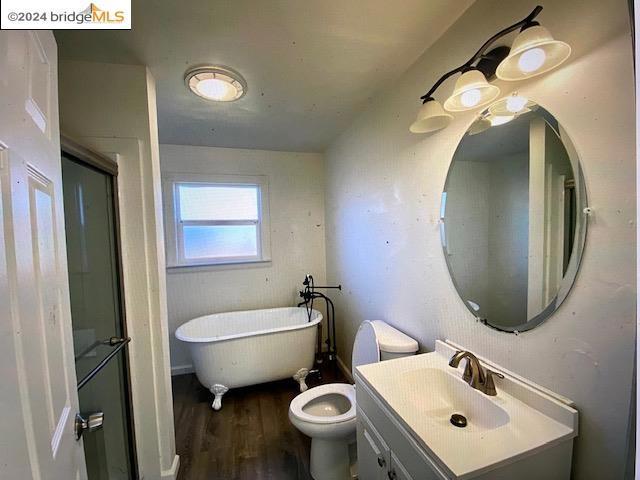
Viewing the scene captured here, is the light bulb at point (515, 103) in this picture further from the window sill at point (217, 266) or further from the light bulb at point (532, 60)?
the window sill at point (217, 266)

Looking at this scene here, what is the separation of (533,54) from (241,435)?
2550 mm

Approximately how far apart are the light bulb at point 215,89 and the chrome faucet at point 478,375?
1850mm

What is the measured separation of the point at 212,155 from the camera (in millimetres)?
2766

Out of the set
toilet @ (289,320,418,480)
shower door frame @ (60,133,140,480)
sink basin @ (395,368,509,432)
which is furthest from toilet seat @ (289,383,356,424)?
shower door frame @ (60,133,140,480)

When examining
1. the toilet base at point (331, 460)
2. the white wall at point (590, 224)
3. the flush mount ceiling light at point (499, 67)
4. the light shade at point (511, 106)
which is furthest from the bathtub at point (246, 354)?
the light shade at point (511, 106)

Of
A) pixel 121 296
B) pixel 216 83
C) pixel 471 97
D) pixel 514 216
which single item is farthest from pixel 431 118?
pixel 121 296

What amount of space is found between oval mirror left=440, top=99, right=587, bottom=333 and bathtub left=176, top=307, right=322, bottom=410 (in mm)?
1594

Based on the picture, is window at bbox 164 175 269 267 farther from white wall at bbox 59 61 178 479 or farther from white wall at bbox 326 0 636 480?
white wall at bbox 326 0 636 480

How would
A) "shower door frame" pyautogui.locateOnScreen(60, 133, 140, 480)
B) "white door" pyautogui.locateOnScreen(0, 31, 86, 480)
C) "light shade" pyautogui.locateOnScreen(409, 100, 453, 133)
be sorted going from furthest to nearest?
1. "shower door frame" pyautogui.locateOnScreen(60, 133, 140, 480)
2. "light shade" pyautogui.locateOnScreen(409, 100, 453, 133)
3. "white door" pyautogui.locateOnScreen(0, 31, 86, 480)

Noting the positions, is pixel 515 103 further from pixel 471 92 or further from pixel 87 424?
pixel 87 424

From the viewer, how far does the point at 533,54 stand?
818mm

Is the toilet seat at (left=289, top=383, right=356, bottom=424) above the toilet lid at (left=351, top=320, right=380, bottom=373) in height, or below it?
below

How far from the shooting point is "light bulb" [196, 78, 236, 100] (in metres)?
1.57

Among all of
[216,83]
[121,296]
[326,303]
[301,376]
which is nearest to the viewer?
[121,296]
